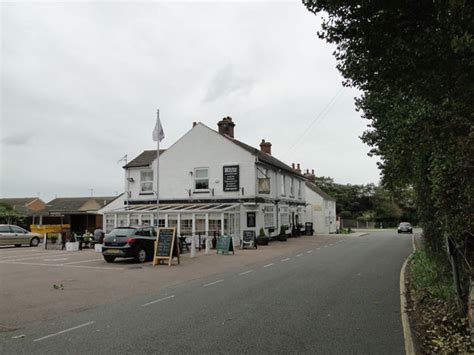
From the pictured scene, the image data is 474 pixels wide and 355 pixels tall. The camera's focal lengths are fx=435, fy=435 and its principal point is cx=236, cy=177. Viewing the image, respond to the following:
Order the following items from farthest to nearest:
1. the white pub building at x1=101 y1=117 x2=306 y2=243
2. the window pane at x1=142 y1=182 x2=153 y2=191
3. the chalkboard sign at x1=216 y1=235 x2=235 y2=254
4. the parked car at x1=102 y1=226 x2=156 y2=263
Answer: the window pane at x1=142 y1=182 x2=153 y2=191, the white pub building at x1=101 y1=117 x2=306 y2=243, the chalkboard sign at x1=216 y1=235 x2=235 y2=254, the parked car at x1=102 y1=226 x2=156 y2=263

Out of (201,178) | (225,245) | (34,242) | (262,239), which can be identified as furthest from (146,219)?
(225,245)

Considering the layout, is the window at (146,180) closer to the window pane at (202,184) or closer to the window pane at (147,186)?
the window pane at (147,186)

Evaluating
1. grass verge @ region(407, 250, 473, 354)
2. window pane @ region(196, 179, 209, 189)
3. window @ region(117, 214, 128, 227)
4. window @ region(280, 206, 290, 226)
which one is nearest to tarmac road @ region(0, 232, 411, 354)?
grass verge @ region(407, 250, 473, 354)

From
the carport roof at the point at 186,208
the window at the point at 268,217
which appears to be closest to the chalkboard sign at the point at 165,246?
the carport roof at the point at 186,208

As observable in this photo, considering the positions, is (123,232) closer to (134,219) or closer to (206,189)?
(134,219)

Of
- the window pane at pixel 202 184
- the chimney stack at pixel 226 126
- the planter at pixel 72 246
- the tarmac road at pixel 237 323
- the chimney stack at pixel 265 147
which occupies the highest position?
the chimney stack at pixel 226 126

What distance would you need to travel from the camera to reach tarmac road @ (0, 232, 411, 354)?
234 inches

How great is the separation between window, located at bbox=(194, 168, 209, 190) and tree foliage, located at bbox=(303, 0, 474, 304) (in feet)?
80.9

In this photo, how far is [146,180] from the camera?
34.0m

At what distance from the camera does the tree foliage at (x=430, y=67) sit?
4.99 metres

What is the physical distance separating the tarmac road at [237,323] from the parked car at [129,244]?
668cm

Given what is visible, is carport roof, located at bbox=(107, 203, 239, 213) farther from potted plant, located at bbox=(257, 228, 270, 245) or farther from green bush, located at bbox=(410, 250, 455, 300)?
green bush, located at bbox=(410, 250, 455, 300)

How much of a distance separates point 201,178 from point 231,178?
255 centimetres

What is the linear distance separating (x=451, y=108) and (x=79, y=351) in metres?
5.67
